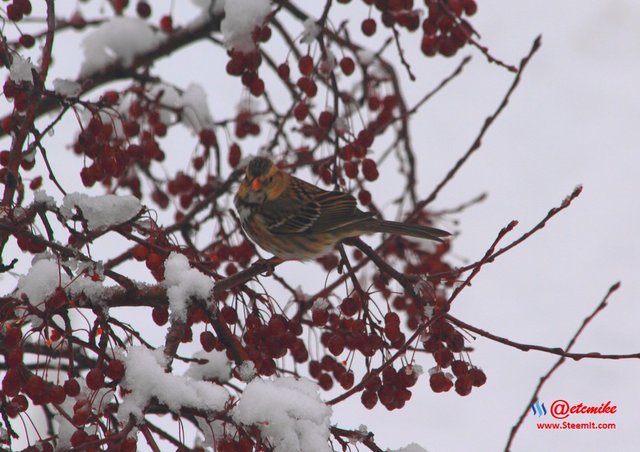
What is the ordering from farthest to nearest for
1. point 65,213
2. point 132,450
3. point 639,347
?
point 639,347 → point 65,213 → point 132,450

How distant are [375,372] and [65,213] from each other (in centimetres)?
106

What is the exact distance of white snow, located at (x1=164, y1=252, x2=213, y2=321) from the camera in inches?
84.7

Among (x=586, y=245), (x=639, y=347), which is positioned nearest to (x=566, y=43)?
(x=586, y=245)

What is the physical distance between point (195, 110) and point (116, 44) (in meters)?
0.75

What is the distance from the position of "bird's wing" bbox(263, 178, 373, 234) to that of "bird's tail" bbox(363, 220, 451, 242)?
0.10m

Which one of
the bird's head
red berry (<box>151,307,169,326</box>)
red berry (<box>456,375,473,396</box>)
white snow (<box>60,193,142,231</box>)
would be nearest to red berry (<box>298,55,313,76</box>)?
the bird's head

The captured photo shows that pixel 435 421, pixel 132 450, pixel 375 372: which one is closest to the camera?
pixel 132 450

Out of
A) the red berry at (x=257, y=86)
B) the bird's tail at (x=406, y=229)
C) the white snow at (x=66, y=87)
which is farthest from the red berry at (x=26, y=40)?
the bird's tail at (x=406, y=229)

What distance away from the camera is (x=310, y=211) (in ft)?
12.9

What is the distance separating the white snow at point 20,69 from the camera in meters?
2.64

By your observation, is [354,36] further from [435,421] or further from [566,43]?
[435,421]

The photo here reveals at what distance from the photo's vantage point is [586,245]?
6367mm

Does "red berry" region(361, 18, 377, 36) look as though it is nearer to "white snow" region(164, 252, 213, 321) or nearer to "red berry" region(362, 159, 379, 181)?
"red berry" region(362, 159, 379, 181)

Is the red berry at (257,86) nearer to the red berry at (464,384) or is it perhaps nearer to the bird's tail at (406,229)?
the bird's tail at (406,229)
